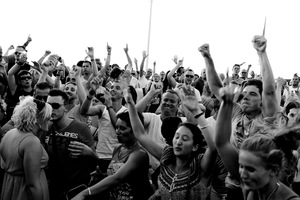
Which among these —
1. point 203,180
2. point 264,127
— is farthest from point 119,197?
point 264,127

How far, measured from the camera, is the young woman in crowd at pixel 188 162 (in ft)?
9.82

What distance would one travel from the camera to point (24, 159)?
336 centimetres

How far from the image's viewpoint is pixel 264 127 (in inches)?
113

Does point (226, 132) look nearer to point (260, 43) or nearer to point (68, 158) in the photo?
point (260, 43)

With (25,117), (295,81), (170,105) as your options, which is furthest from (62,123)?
(295,81)

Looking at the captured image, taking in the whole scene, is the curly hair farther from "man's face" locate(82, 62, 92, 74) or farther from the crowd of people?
"man's face" locate(82, 62, 92, 74)

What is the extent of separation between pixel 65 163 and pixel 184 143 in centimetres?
143

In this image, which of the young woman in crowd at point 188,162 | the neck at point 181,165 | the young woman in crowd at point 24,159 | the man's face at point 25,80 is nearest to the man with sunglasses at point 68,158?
the young woman in crowd at point 24,159

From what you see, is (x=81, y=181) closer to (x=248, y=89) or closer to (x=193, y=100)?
(x=193, y=100)

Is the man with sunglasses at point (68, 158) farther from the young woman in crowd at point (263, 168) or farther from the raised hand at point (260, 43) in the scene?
the young woman in crowd at point (263, 168)

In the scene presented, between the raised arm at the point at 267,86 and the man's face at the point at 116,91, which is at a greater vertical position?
the raised arm at the point at 267,86

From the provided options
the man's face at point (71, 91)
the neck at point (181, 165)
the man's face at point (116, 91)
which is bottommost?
the neck at point (181, 165)

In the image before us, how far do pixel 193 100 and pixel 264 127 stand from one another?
1.80 ft

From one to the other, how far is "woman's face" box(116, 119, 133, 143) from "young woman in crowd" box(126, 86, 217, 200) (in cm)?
44
